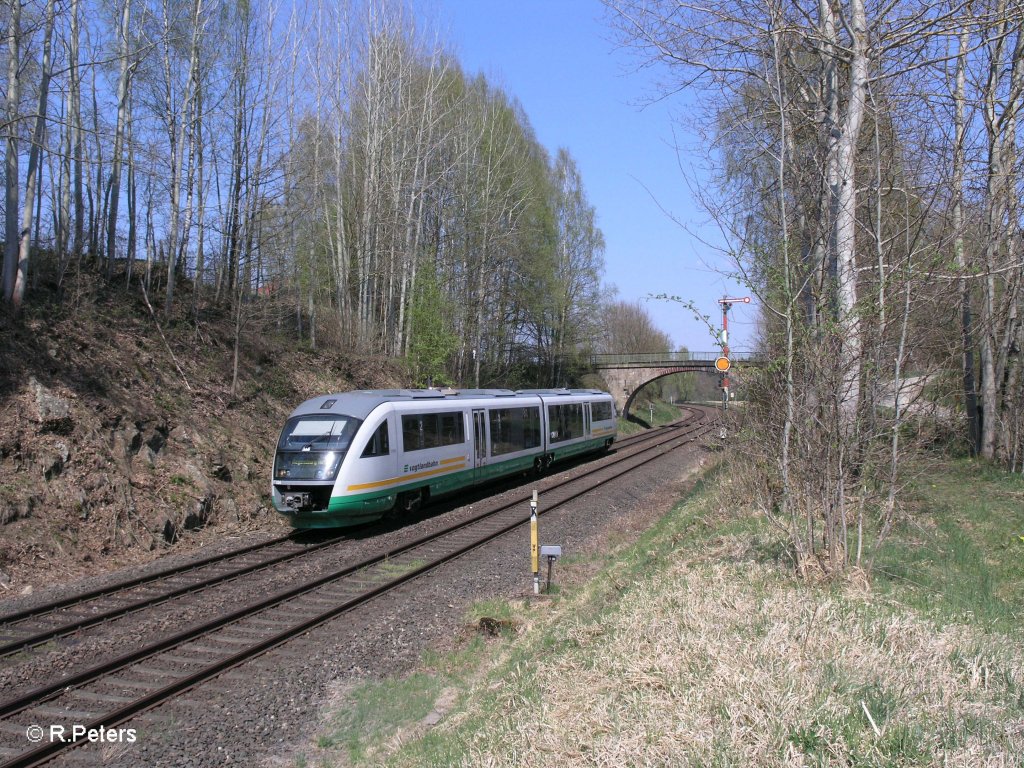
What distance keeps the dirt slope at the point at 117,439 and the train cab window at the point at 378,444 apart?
2.78m

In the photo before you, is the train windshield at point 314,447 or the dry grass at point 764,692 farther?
the train windshield at point 314,447

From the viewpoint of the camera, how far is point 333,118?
1010 inches

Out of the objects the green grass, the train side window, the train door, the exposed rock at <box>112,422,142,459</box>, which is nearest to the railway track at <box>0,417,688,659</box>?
the exposed rock at <box>112,422,142,459</box>

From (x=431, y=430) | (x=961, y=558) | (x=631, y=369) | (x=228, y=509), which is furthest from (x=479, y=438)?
(x=631, y=369)

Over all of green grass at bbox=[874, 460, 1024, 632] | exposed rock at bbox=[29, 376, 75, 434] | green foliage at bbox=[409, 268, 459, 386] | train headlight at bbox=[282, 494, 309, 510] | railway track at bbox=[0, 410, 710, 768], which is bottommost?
railway track at bbox=[0, 410, 710, 768]

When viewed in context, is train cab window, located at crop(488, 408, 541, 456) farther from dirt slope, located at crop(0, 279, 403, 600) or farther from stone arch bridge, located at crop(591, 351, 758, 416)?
stone arch bridge, located at crop(591, 351, 758, 416)

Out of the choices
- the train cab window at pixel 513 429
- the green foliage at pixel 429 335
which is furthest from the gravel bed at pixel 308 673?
the green foliage at pixel 429 335

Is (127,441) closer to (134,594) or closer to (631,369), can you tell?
(134,594)

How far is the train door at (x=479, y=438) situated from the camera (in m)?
17.1

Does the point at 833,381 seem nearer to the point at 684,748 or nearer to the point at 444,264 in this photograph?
the point at 684,748

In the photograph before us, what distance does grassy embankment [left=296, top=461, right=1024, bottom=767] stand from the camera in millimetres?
3691

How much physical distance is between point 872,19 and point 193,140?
16827mm
